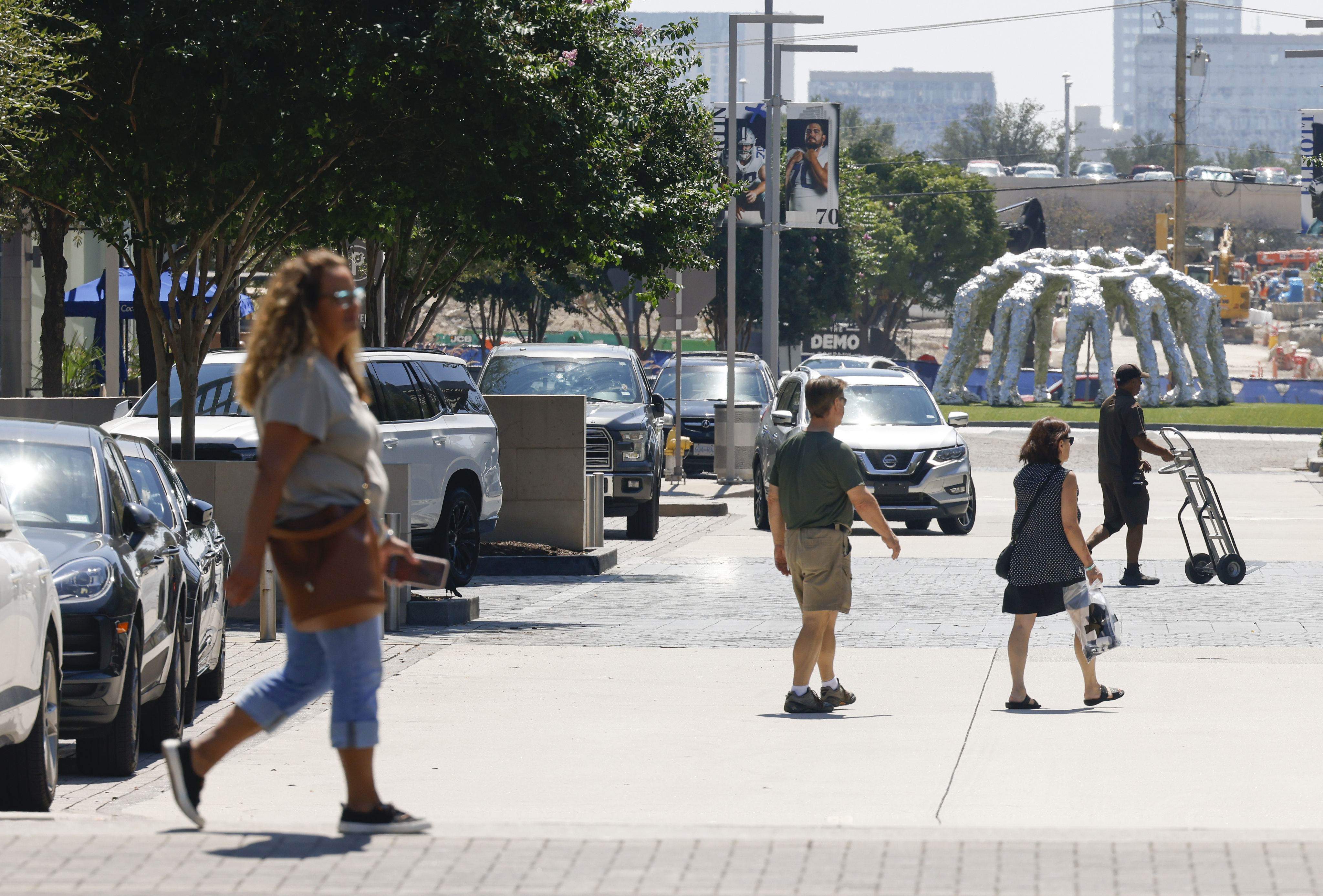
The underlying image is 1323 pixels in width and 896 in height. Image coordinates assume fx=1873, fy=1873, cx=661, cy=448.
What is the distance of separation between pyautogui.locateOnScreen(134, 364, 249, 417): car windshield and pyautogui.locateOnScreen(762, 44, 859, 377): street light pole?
16712 millimetres

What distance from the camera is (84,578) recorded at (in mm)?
7738

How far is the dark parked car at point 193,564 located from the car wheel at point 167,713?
0.91 ft

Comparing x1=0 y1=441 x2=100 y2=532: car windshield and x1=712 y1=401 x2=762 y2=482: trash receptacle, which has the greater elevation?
x1=0 y1=441 x2=100 y2=532: car windshield

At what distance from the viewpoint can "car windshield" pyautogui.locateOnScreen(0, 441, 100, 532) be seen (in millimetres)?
8312

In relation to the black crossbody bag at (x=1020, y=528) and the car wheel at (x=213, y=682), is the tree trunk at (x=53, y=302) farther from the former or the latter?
the black crossbody bag at (x=1020, y=528)

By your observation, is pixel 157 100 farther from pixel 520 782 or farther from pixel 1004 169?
pixel 1004 169

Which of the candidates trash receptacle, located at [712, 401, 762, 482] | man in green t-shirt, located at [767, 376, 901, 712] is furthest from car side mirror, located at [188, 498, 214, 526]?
trash receptacle, located at [712, 401, 762, 482]

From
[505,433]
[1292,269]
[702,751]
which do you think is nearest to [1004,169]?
[1292,269]

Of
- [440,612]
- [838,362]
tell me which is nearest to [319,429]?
[440,612]

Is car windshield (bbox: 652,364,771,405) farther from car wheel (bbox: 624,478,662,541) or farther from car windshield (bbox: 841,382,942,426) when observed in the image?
car wheel (bbox: 624,478,662,541)

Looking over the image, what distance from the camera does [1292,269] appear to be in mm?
119812

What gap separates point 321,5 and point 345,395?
31.8ft

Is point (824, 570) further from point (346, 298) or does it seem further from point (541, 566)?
point (541, 566)

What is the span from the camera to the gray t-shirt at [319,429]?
5387mm
